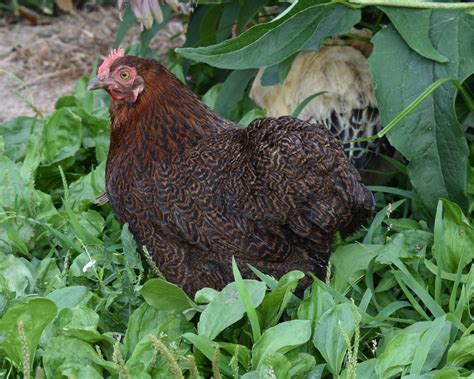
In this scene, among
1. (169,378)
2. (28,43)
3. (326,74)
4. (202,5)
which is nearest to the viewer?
(169,378)

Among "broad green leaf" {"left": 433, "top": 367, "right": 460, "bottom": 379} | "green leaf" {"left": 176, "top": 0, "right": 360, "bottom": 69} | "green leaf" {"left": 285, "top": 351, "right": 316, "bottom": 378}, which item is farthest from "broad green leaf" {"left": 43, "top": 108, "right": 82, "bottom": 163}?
"broad green leaf" {"left": 433, "top": 367, "right": 460, "bottom": 379}

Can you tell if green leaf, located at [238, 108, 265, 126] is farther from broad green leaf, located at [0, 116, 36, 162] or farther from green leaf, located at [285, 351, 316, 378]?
green leaf, located at [285, 351, 316, 378]

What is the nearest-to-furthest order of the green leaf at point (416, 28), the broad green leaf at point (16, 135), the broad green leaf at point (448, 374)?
the broad green leaf at point (448, 374)
the green leaf at point (416, 28)
the broad green leaf at point (16, 135)

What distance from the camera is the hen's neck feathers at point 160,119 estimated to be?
2533mm

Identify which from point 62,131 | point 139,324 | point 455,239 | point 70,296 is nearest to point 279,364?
point 139,324

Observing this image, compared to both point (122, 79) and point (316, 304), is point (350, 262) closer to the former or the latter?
point (316, 304)

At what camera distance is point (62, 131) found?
327cm

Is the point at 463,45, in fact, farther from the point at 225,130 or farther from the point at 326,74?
the point at 225,130

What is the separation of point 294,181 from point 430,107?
616 mm

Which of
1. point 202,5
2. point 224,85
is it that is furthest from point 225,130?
point 202,5

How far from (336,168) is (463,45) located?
25.5 inches

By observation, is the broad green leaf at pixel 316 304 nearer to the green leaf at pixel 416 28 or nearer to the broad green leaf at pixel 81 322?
the broad green leaf at pixel 81 322

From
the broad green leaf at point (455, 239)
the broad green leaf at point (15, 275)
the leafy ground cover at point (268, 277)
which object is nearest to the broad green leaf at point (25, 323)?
the leafy ground cover at point (268, 277)

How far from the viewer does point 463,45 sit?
8.61 feet
